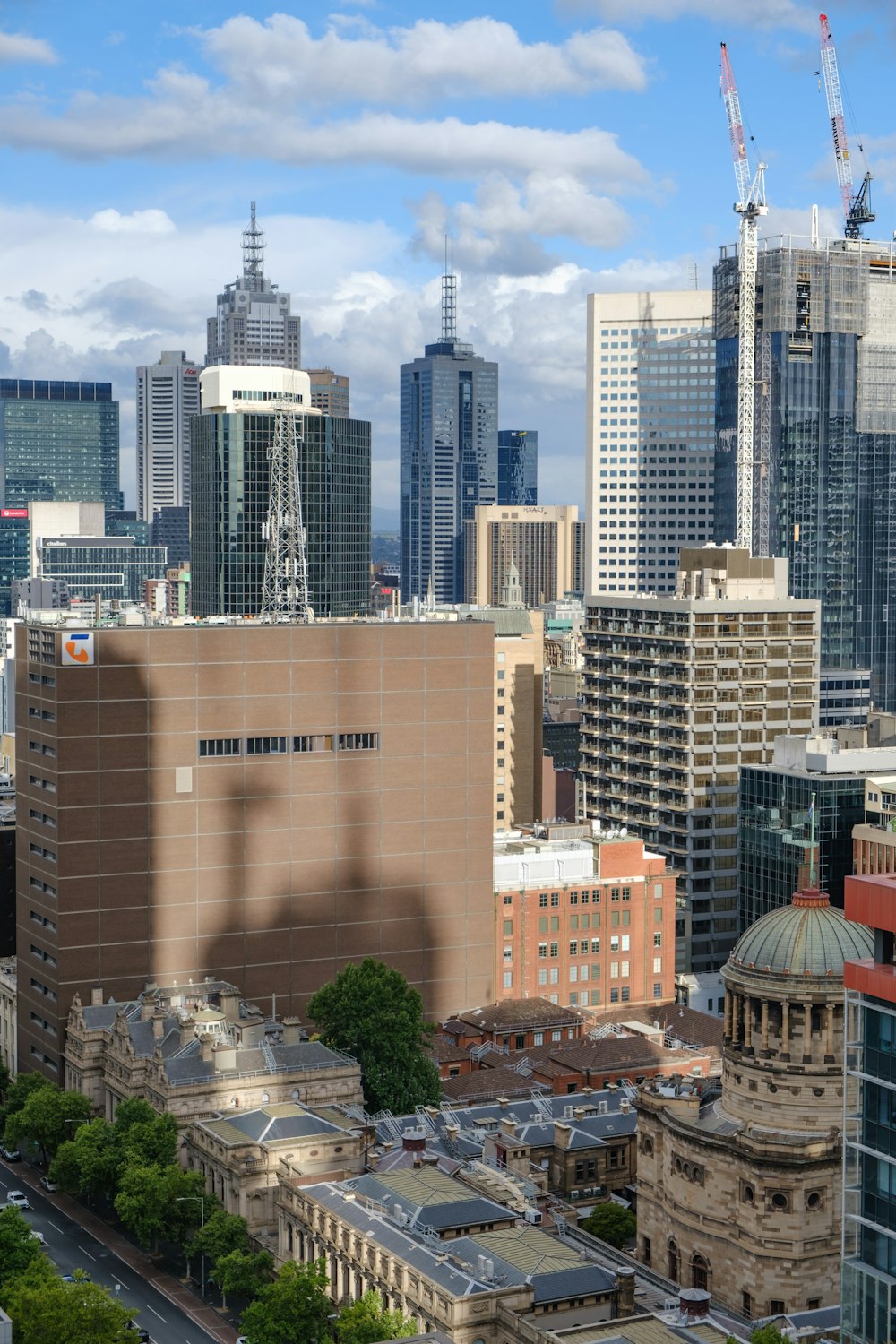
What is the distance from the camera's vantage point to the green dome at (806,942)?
142 m

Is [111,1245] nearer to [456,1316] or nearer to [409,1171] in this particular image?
[409,1171]

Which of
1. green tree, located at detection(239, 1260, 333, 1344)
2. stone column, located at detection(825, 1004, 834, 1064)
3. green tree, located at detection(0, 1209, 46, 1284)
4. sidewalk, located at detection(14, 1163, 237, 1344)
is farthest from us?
sidewalk, located at detection(14, 1163, 237, 1344)

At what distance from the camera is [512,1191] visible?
149 m

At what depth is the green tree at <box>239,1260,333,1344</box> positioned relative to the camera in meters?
139

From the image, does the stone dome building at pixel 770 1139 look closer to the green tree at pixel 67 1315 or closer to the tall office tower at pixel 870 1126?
the tall office tower at pixel 870 1126

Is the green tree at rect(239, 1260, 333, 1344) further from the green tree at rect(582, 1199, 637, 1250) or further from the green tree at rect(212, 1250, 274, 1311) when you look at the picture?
the green tree at rect(582, 1199, 637, 1250)

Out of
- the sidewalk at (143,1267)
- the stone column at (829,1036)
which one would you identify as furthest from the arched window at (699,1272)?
the sidewalk at (143,1267)

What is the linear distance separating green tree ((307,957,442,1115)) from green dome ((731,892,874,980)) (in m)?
56.1

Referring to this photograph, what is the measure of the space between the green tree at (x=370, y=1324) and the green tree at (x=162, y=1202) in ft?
119

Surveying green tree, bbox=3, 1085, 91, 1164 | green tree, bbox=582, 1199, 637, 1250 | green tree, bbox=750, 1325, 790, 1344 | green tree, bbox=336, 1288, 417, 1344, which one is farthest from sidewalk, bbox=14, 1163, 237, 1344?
green tree, bbox=750, 1325, 790, 1344

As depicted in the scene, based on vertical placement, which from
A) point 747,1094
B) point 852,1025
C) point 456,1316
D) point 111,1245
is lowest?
point 111,1245

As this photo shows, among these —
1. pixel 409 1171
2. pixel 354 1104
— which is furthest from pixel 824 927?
pixel 354 1104

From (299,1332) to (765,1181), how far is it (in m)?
33.7

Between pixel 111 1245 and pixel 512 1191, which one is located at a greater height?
pixel 512 1191
